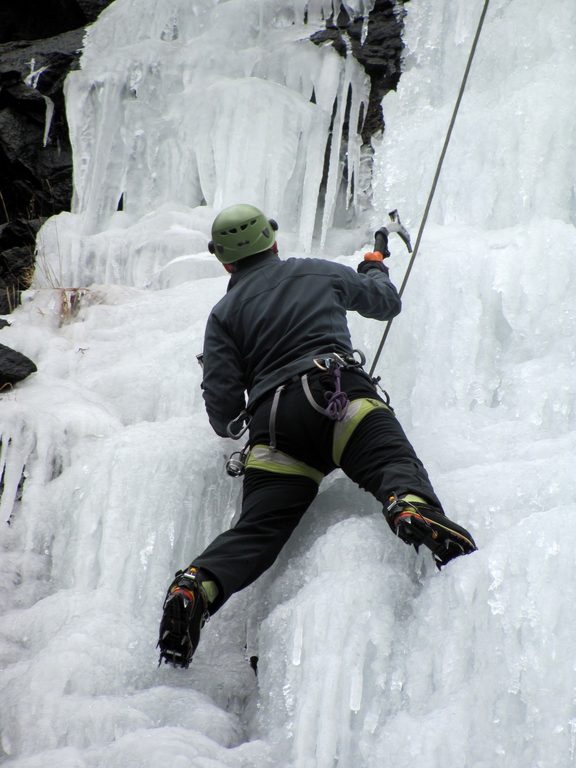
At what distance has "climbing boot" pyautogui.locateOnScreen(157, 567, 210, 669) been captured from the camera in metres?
2.43

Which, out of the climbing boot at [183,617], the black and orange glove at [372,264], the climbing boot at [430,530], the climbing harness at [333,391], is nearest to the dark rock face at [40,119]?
the black and orange glove at [372,264]

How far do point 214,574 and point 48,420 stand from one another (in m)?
1.63

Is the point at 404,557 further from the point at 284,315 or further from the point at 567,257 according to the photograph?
the point at 567,257

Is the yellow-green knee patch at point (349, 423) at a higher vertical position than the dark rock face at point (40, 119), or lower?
higher

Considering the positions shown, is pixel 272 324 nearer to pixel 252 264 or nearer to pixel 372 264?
pixel 252 264

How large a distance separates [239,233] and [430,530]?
4.51 ft

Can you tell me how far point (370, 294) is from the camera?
10.5 feet

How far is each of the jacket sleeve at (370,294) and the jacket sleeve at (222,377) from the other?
463 mm

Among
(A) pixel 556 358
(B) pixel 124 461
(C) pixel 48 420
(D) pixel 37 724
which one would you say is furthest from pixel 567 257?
(D) pixel 37 724

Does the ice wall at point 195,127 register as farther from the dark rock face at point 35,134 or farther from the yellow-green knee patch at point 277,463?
the yellow-green knee patch at point 277,463

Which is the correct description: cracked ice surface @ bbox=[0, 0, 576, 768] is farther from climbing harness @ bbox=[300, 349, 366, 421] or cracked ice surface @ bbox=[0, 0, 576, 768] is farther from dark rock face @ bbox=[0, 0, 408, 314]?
dark rock face @ bbox=[0, 0, 408, 314]

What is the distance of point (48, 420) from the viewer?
12.7ft

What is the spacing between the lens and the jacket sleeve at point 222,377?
10.1 feet

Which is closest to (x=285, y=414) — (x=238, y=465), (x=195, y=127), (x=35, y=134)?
(x=238, y=465)
